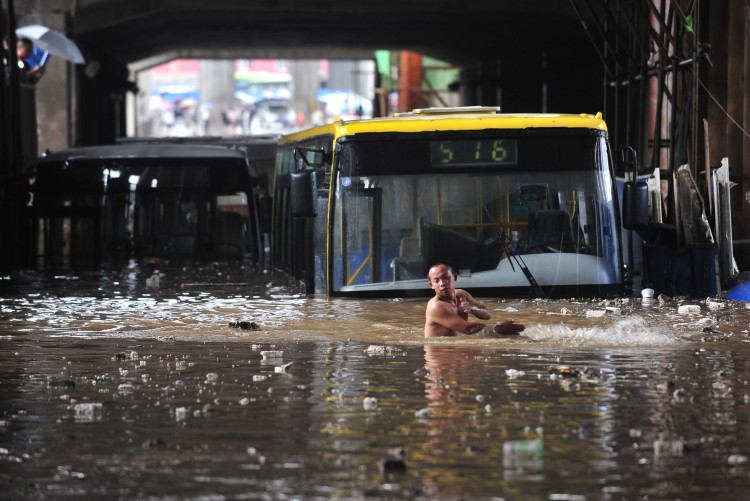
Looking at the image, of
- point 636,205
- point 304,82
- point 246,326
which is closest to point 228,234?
point 636,205

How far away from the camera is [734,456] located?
742 centimetres

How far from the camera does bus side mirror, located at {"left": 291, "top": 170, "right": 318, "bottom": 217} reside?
54.0ft

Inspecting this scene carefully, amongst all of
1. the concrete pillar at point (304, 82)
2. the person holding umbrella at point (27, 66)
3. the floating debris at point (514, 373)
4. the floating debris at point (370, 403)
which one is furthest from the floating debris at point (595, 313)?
the concrete pillar at point (304, 82)

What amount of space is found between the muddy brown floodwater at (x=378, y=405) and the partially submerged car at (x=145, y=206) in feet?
25.7

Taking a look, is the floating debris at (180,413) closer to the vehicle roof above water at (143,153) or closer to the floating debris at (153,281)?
the floating debris at (153,281)

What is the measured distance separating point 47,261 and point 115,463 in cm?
1780

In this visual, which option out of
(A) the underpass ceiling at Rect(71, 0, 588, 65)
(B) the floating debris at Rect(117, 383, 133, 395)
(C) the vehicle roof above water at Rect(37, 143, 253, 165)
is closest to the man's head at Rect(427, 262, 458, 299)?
(B) the floating debris at Rect(117, 383, 133, 395)

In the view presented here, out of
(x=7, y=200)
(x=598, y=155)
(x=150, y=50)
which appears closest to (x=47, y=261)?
(x=7, y=200)

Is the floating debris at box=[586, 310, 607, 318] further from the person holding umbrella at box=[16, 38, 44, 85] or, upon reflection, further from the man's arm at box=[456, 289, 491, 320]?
the person holding umbrella at box=[16, 38, 44, 85]

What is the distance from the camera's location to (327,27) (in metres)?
41.6

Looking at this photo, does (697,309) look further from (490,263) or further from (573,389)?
(573,389)

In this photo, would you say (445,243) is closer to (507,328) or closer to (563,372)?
(507,328)

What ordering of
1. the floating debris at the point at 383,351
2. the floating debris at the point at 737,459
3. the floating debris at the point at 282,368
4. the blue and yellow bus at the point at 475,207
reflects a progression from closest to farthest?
the floating debris at the point at 737,459 → the floating debris at the point at 282,368 → the floating debris at the point at 383,351 → the blue and yellow bus at the point at 475,207

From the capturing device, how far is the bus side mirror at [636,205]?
52.1ft
